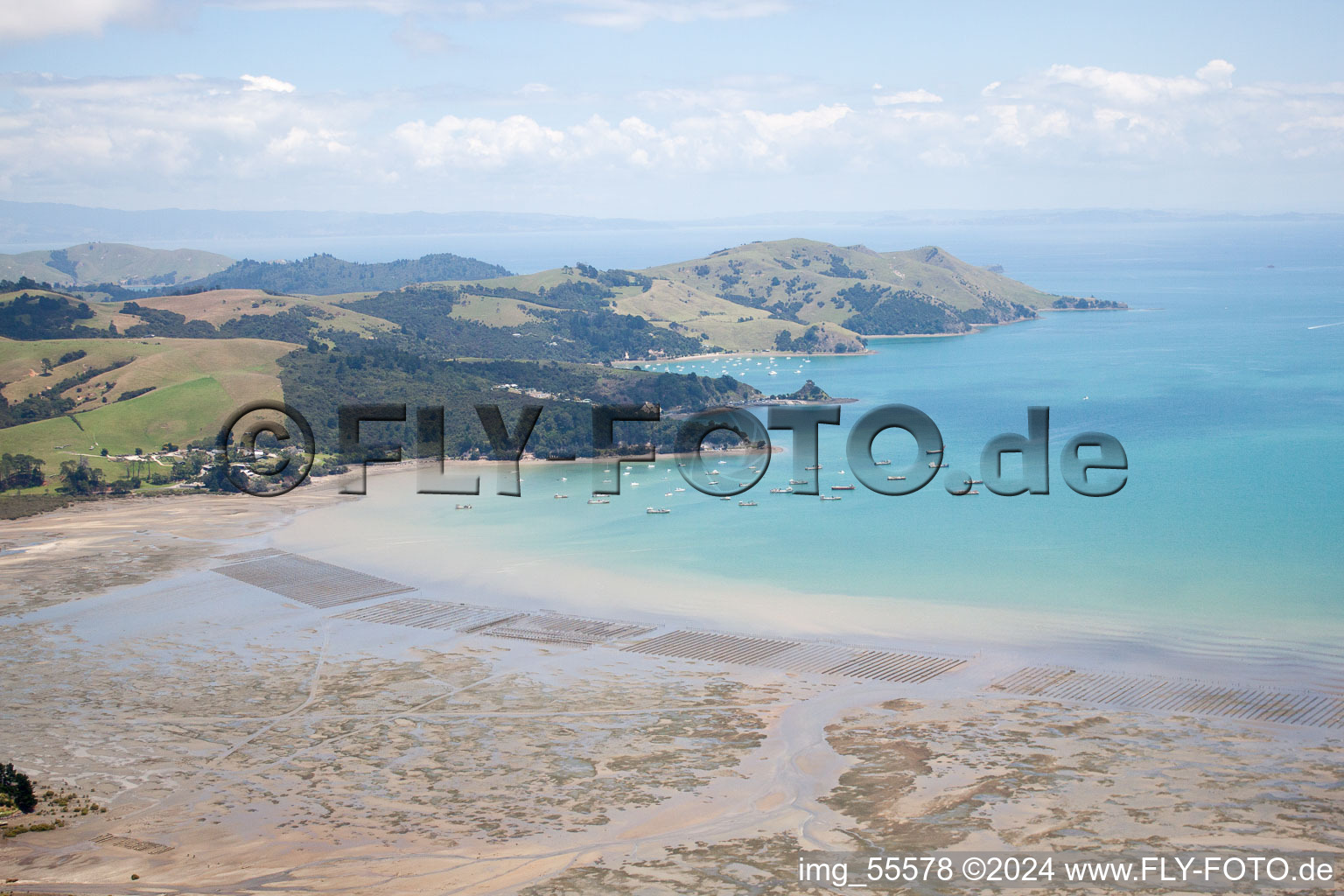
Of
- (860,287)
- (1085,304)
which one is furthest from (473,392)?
(1085,304)

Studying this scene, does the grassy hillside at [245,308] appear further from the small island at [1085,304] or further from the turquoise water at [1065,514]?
the small island at [1085,304]

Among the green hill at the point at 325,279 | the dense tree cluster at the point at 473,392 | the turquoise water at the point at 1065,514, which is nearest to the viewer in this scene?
the turquoise water at the point at 1065,514

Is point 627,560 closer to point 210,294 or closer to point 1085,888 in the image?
point 1085,888

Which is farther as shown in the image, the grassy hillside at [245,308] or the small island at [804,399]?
the grassy hillside at [245,308]

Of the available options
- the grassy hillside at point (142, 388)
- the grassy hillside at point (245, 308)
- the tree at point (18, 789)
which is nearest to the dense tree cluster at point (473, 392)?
the grassy hillside at point (142, 388)

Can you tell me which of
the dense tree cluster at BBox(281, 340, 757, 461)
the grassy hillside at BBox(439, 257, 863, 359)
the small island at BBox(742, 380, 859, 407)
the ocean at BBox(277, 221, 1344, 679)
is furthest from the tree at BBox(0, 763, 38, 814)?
the grassy hillside at BBox(439, 257, 863, 359)

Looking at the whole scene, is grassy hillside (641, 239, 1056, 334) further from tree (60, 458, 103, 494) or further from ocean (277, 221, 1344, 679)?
tree (60, 458, 103, 494)

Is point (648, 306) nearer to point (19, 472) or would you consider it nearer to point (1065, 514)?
point (19, 472)
